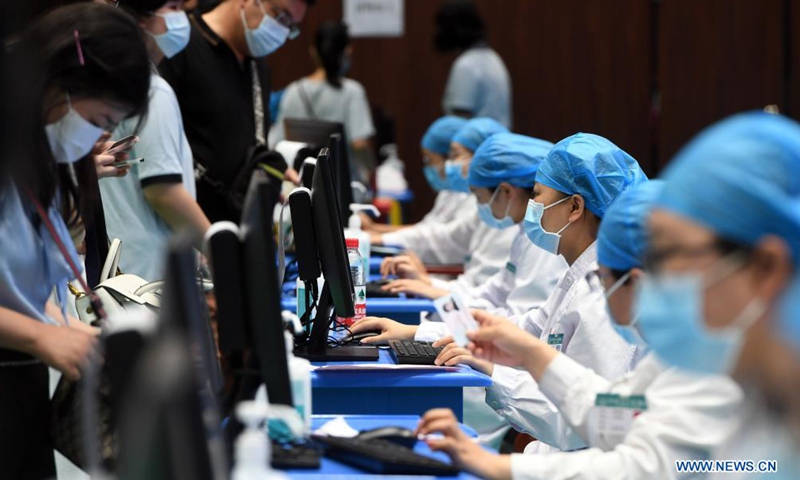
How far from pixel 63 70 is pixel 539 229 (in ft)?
4.83

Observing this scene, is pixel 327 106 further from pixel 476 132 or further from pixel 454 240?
pixel 476 132

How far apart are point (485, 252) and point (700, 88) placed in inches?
198

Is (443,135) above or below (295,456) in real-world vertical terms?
below

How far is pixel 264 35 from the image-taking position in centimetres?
436

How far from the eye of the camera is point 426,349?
3078mm

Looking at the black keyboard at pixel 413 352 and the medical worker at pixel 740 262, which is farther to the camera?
the black keyboard at pixel 413 352

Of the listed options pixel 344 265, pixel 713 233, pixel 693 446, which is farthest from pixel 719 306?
pixel 344 265

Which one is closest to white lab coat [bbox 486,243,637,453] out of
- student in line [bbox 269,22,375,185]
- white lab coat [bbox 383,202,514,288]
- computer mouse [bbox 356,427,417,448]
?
computer mouse [bbox 356,427,417,448]

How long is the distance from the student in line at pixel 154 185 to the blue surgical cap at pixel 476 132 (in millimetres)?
2167

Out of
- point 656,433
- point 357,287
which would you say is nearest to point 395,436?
point 656,433

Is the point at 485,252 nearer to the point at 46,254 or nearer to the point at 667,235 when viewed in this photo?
the point at 46,254

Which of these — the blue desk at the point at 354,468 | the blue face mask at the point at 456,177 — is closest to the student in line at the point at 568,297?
the blue desk at the point at 354,468

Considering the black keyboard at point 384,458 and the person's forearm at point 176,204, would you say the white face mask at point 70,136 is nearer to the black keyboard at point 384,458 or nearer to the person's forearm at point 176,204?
the black keyboard at point 384,458

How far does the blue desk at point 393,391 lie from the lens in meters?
2.82
